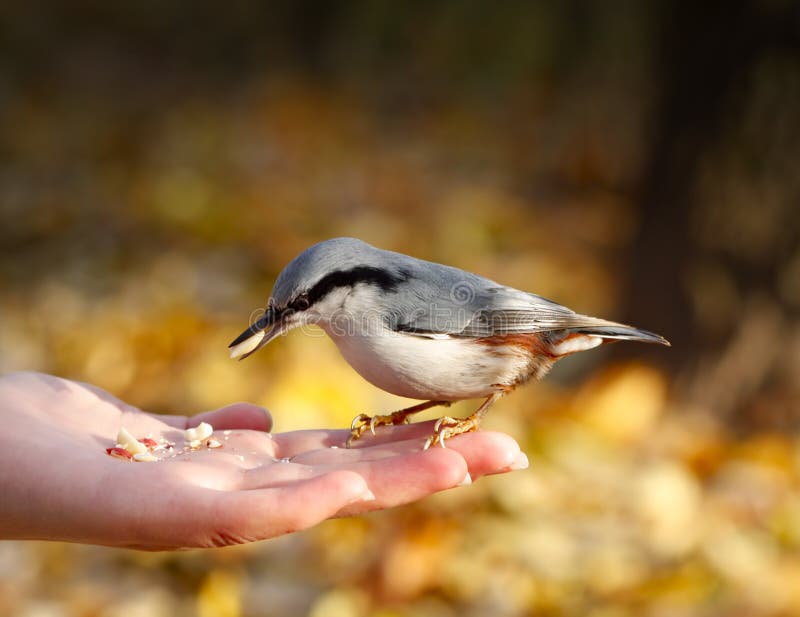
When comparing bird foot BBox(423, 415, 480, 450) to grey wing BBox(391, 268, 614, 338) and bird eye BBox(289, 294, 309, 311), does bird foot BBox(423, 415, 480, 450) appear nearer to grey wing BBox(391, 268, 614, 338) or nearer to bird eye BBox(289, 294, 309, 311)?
grey wing BBox(391, 268, 614, 338)

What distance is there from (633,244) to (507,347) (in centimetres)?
290

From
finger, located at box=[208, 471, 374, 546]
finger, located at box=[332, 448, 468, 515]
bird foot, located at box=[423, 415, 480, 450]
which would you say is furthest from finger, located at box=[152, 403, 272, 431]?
finger, located at box=[208, 471, 374, 546]

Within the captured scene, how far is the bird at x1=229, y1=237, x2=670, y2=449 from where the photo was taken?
6.50 feet

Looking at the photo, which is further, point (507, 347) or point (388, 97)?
point (388, 97)

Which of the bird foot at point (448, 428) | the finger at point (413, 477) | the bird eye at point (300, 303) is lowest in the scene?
the finger at point (413, 477)

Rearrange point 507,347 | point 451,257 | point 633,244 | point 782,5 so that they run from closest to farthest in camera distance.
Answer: point 507,347, point 782,5, point 633,244, point 451,257

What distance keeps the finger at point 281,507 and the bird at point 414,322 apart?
52 centimetres

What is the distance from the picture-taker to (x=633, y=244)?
15.8 ft

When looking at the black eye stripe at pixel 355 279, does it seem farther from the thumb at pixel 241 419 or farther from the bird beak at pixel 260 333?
the thumb at pixel 241 419

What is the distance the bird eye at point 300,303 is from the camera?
197cm

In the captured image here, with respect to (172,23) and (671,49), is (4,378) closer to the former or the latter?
(671,49)

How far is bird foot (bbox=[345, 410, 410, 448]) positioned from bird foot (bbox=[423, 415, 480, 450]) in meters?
0.19

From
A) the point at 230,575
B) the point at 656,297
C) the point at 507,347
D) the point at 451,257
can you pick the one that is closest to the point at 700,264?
the point at 656,297

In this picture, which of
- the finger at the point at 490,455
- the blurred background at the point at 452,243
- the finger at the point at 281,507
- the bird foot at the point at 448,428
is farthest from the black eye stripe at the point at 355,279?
the blurred background at the point at 452,243
